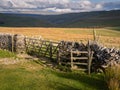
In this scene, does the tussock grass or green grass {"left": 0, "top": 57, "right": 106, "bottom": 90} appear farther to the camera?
green grass {"left": 0, "top": 57, "right": 106, "bottom": 90}

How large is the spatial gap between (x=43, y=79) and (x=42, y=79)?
0.20 ft

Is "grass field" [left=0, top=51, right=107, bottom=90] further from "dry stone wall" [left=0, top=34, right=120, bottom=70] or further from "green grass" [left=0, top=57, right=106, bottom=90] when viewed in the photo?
"dry stone wall" [left=0, top=34, right=120, bottom=70]

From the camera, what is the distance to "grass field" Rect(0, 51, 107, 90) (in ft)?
63.1

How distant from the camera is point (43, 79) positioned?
21.0 metres

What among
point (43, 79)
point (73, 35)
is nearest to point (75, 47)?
point (43, 79)

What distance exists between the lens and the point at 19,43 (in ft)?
120

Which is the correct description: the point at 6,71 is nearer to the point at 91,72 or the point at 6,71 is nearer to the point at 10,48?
the point at 91,72

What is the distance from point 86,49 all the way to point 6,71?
6.15 m

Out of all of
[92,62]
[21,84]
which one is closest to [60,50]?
[92,62]

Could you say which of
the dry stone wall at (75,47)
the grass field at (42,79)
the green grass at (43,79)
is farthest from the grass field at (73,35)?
the green grass at (43,79)

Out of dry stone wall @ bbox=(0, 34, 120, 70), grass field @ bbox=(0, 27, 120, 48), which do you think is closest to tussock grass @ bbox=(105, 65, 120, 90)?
dry stone wall @ bbox=(0, 34, 120, 70)

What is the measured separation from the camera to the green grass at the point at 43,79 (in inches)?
757

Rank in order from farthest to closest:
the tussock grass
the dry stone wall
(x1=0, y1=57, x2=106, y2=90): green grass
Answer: the dry stone wall < (x1=0, y1=57, x2=106, y2=90): green grass < the tussock grass

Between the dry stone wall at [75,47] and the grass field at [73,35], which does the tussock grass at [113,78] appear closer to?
the dry stone wall at [75,47]
